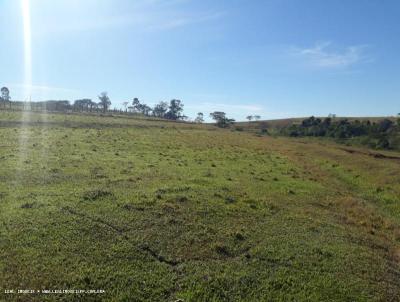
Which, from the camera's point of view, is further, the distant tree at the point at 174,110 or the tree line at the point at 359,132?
the distant tree at the point at 174,110

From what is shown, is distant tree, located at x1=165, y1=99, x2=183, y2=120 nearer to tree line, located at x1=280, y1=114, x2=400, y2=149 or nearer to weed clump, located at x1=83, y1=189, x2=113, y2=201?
tree line, located at x1=280, y1=114, x2=400, y2=149

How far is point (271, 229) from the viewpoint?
15.6 meters

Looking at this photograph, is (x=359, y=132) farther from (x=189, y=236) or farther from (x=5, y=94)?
(x=5, y=94)

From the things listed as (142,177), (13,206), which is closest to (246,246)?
(13,206)

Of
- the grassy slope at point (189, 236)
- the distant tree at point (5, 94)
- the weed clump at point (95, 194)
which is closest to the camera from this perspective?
the grassy slope at point (189, 236)

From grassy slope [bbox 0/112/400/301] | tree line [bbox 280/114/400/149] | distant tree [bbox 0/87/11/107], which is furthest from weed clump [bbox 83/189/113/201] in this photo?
distant tree [bbox 0/87/11/107]

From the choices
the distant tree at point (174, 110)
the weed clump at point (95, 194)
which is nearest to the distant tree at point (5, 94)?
the distant tree at point (174, 110)

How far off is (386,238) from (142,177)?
14.0 m

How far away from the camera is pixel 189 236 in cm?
1379

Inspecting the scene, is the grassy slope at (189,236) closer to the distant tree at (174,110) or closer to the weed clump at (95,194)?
the weed clump at (95,194)

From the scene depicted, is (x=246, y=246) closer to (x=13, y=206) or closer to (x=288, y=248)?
(x=288, y=248)

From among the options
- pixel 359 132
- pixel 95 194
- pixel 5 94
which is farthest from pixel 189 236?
pixel 5 94

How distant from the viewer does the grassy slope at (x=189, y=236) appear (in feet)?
34.6

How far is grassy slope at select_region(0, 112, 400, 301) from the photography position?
10547mm
